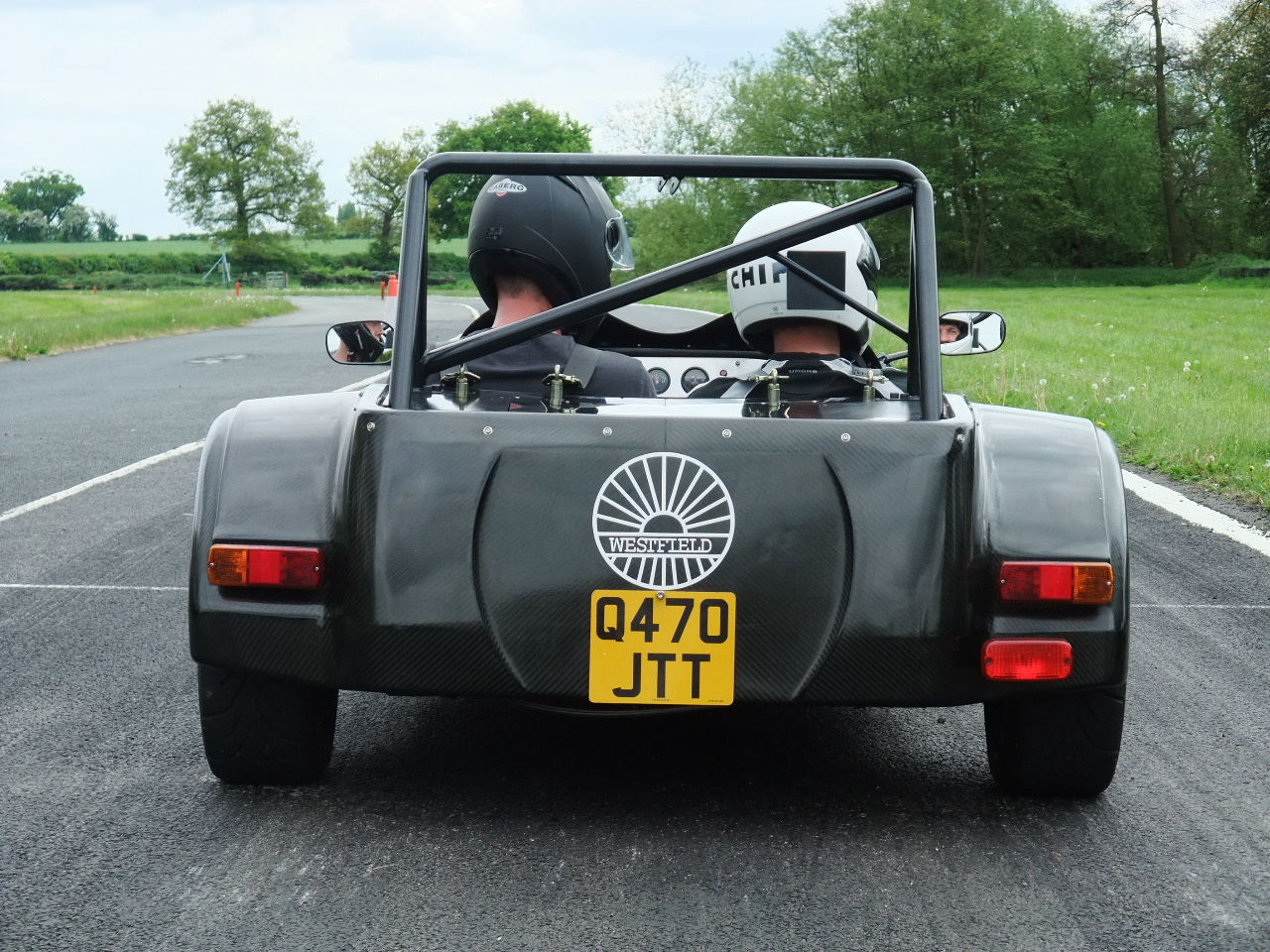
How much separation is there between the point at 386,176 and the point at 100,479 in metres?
109

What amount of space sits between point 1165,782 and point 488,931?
5.85ft

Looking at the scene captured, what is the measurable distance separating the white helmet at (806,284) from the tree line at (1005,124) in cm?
4958

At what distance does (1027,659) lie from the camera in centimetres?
291

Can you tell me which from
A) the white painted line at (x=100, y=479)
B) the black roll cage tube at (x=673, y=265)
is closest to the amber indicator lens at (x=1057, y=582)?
the black roll cage tube at (x=673, y=265)

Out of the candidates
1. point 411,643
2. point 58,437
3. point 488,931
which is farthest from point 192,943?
point 58,437

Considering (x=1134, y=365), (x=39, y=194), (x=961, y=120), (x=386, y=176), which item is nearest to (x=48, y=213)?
(x=39, y=194)

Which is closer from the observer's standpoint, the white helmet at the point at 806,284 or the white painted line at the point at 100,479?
the white helmet at the point at 806,284

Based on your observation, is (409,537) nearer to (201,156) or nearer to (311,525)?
(311,525)

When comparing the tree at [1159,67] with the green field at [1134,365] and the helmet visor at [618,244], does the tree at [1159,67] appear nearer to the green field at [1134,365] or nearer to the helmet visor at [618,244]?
the green field at [1134,365]

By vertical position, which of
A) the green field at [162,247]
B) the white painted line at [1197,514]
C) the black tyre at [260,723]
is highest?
the green field at [162,247]

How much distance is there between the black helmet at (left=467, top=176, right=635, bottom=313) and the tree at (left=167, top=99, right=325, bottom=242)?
96000 millimetres

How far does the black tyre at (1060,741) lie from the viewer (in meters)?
3.14

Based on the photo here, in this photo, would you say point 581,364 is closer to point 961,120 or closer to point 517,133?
point 961,120

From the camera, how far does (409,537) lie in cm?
291
